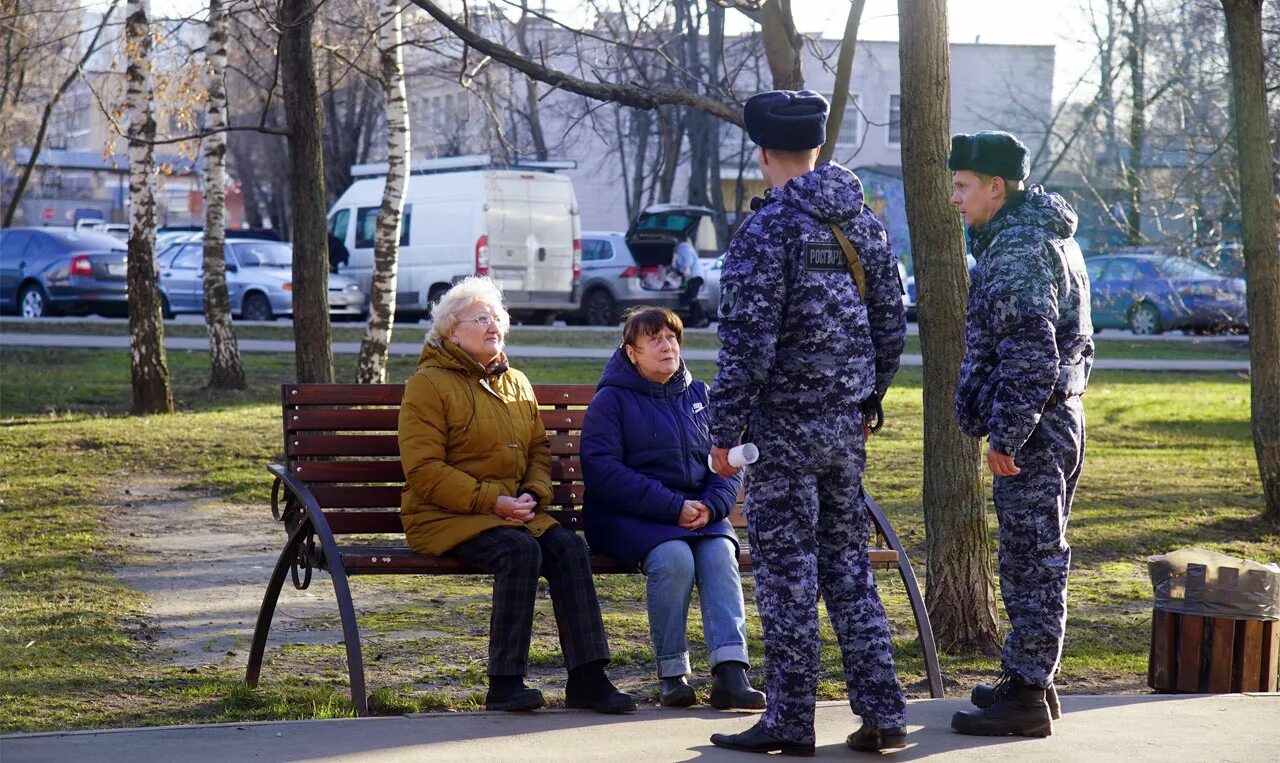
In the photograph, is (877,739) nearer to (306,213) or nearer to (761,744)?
(761,744)

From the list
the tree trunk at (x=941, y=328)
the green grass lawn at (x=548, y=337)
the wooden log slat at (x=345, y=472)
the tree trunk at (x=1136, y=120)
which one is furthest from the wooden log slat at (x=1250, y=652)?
the tree trunk at (x=1136, y=120)

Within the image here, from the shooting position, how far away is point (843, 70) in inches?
349

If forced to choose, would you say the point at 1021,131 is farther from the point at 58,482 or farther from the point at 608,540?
the point at 608,540

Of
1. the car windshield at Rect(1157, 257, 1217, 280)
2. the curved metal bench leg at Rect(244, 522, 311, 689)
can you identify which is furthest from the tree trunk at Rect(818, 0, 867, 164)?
the car windshield at Rect(1157, 257, 1217, 280)

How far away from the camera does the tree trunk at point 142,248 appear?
41.2 ft

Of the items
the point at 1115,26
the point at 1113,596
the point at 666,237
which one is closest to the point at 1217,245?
the point at 666,237

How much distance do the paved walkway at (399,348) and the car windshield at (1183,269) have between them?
1.46 m

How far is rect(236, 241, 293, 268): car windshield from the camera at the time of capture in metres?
25.8

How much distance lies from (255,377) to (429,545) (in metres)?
11.4

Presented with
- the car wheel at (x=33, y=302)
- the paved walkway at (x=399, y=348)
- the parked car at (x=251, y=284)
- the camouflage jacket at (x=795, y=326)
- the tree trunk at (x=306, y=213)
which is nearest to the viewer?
the camouflage jacket at (x=795, y=326)

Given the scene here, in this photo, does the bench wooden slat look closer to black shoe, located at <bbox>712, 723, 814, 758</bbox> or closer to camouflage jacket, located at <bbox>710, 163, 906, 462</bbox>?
camouflage jacket, located at <bbox>710, 163, 906, 462</bbox>

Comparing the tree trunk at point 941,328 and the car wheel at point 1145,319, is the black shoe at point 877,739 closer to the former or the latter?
the tree trunk at point 941,328

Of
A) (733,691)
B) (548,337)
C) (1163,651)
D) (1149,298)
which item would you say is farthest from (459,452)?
(1149,298)

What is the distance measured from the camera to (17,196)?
109 ft
